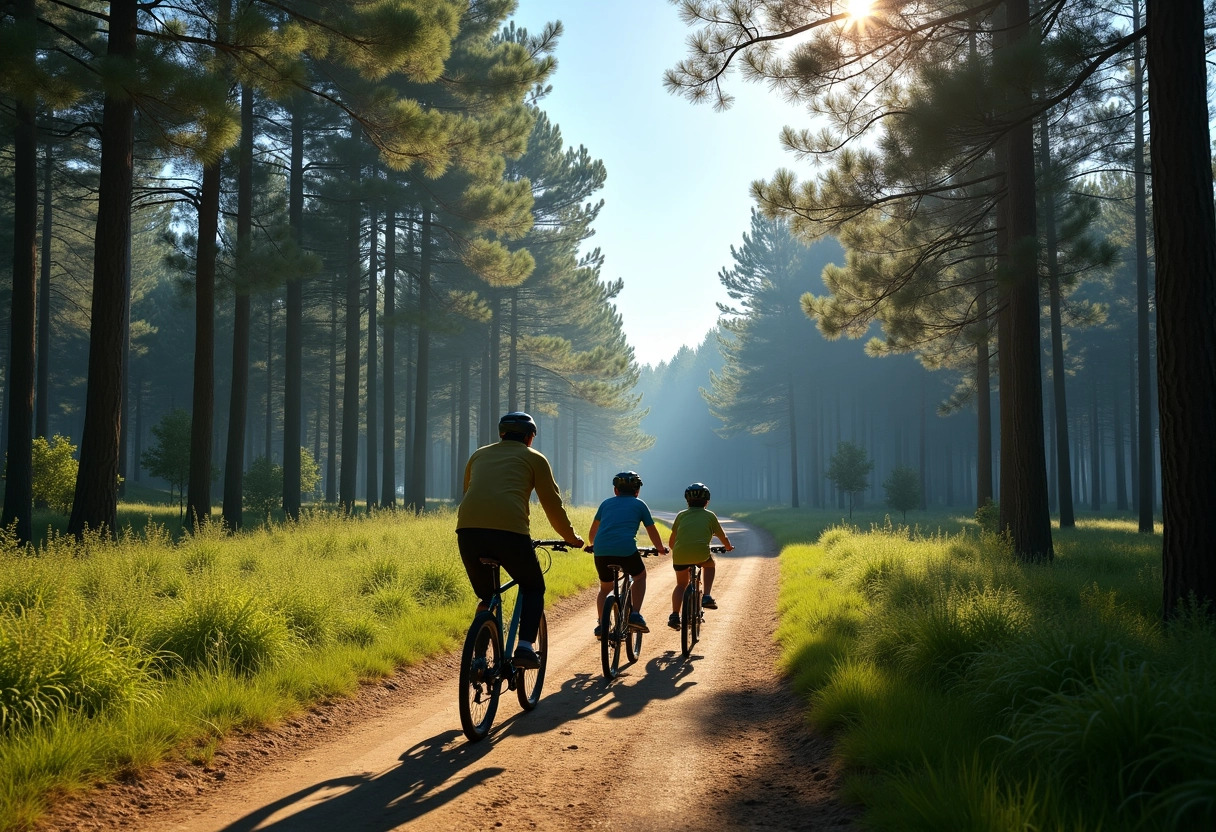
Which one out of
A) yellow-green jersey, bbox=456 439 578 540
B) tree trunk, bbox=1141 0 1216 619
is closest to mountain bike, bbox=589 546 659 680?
yellow-green jersey, bbox=456 439 578 540

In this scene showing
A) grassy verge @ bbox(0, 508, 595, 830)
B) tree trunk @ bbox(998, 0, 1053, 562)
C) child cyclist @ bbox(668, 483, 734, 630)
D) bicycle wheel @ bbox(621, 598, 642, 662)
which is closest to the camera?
grassy verge @ bbox(0, 508, 595, 830)

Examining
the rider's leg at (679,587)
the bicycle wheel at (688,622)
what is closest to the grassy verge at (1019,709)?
the bicycle wheel at (688,622)

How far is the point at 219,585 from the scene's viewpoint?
7.78m

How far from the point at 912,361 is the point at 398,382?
35.8 meters

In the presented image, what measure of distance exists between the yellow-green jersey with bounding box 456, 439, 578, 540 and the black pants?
0.24 ft

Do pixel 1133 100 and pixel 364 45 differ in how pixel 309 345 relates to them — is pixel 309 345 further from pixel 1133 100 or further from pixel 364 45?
pixel 1133 100

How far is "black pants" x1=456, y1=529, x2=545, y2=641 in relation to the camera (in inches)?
232

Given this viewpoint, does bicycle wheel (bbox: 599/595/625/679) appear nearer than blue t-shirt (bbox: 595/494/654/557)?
Yes

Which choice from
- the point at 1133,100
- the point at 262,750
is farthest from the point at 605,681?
the point at 1133,100

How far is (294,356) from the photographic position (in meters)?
20.8

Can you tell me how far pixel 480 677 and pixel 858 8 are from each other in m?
8.84

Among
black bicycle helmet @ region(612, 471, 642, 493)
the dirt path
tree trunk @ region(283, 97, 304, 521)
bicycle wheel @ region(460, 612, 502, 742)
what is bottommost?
the dirt path

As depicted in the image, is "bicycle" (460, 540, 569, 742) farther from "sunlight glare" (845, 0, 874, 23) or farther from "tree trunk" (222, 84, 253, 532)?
"tree trunk" (222, 84, 253, 532)

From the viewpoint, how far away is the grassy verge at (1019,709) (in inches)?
137
